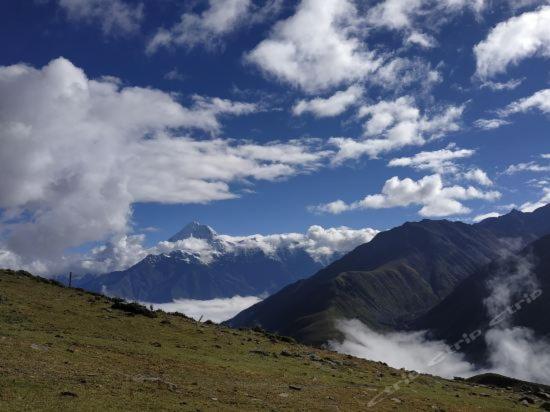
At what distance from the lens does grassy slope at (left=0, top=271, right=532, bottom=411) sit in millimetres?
30578

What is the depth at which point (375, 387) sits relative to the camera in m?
50.0

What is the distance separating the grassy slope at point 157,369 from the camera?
30578 millimetres

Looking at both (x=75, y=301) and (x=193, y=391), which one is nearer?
(x=193, y=391)

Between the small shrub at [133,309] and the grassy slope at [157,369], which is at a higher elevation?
the small shrub at [133,309]

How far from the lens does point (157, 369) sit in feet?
130

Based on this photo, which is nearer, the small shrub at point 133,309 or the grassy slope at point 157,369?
the grassy slope at point 157,369

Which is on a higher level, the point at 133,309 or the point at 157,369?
the point at 133,309

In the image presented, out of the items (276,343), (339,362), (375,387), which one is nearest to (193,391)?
(375,387)

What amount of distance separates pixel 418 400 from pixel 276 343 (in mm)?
26374

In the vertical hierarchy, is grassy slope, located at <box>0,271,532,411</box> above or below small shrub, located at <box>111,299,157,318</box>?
below

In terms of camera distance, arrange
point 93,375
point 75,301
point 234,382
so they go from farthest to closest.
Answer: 1. point 75,301
2. point 234,382
3. point 93,375

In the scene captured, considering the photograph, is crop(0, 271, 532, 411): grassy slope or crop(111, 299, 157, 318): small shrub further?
crop(111, 299, 157, 318): small shrub

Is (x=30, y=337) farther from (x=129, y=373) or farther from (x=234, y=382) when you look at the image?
(x=234, y=382)

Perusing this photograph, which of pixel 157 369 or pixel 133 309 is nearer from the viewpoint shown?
pixel 157 369
